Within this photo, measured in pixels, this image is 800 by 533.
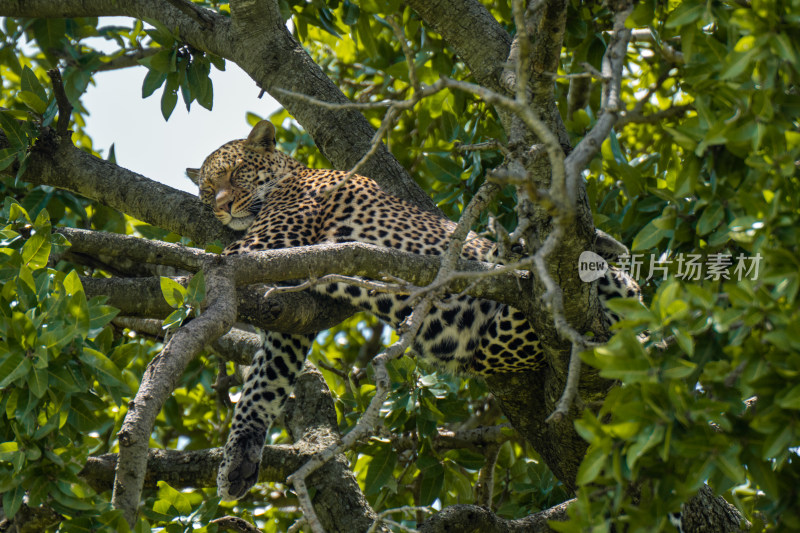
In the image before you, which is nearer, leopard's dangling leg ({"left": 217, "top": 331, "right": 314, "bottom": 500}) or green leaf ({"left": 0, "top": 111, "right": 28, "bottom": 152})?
green leaf ({"left": 0, "top": 111, "right": 28, "bottom": 152})

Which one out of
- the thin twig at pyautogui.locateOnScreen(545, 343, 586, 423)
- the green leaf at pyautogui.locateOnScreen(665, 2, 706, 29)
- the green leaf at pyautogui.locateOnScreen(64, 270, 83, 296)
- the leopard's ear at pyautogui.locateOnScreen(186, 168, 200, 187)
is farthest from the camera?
the leopard's ear at pyautogui.locateOnScreen(186, 168, 200, 187)

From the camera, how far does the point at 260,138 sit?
7.00 m

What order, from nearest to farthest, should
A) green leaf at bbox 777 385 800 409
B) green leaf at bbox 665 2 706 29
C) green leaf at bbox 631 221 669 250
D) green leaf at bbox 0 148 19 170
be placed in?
green leaf at bbox 777 385 800 409 → green leaf at bbox 665 2 706 29 → green leaf at bbox 631 221 669 250 → green leaf at bbox 0 148 19 170

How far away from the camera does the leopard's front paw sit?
16.7ft

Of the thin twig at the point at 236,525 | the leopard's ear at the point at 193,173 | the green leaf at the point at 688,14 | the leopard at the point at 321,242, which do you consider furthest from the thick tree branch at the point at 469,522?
the leopard's ear at the point at 193,173

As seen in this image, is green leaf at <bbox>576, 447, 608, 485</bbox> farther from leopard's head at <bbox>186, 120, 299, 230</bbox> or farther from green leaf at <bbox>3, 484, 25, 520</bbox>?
leopard's head at <bbox>186, 120, 299, 230</bbox>

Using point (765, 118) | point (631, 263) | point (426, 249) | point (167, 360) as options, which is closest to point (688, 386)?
point (765, 118)

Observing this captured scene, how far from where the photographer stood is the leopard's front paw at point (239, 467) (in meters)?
5.09

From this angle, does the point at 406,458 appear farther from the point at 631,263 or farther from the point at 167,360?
the point at 167,360

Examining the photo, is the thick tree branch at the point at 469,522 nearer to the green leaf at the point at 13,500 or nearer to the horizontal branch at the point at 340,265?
the horizontal branch at the point at 340,265

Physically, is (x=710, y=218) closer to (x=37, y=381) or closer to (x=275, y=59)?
(x=37, y=381)

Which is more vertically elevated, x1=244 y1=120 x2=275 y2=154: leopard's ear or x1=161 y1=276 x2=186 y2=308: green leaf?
x1=244 y1=120 x2=275 y2=154: leopard's ear

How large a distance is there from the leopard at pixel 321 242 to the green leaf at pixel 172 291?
954 millimetres

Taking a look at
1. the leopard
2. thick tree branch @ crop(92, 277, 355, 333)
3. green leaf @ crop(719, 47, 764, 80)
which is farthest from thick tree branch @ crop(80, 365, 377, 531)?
green leaf @ crop(719, 47, 764, 80)
